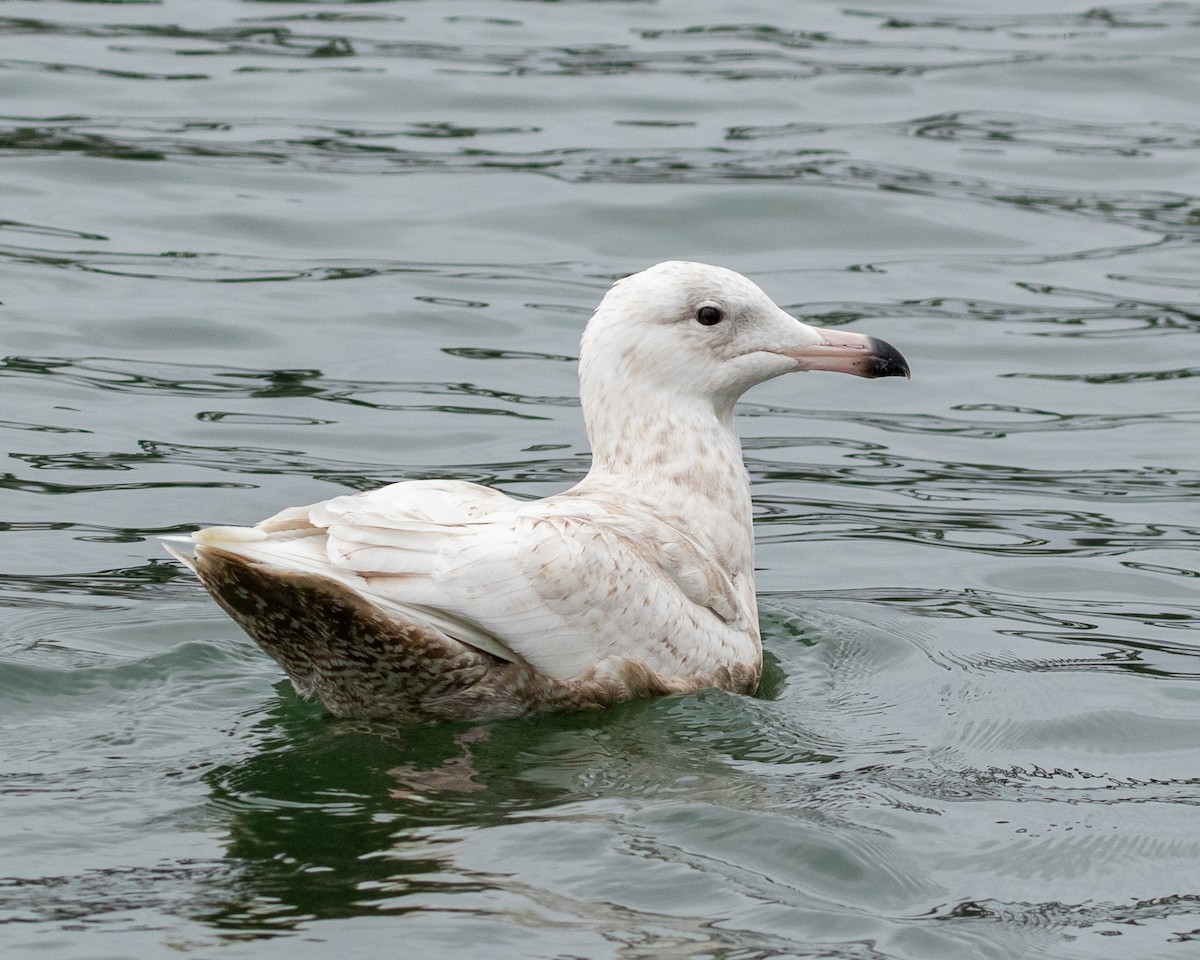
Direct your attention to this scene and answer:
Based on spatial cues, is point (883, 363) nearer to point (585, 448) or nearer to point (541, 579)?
point (541, 579)

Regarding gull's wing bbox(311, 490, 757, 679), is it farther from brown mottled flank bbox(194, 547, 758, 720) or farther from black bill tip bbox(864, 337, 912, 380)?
black bill tip bbox(864, 337, 912, 380)

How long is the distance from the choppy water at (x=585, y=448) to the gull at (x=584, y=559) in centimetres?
18

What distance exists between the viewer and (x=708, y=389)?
25.0ft

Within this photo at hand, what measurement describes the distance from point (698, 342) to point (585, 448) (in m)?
2.86

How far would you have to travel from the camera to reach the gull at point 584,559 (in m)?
6.13

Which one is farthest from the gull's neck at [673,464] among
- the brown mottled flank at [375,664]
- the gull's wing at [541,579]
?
the brown mottled flank at [375,664]

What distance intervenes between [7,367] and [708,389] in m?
4.86

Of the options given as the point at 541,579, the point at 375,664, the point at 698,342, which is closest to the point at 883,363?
the point at 698,342

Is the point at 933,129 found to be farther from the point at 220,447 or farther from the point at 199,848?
the point at 199,848

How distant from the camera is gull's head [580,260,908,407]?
747 cm

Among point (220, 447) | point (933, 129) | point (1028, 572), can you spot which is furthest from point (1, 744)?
A: point (933, 129)

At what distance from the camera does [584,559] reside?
6.41m

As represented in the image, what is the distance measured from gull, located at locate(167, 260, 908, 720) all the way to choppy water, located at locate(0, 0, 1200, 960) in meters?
0.18

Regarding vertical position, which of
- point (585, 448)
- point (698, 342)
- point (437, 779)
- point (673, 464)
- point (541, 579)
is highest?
point (698, 342)
